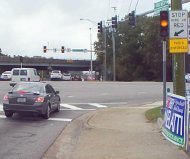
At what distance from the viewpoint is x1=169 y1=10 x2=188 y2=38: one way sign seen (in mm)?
14672

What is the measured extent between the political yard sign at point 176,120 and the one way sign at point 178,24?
4.26 metres

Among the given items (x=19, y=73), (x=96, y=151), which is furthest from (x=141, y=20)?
(x=96, y=151)

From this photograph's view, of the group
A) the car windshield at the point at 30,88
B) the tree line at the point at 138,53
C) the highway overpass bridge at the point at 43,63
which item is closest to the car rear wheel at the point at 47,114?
the car windshield at the point at 30,88

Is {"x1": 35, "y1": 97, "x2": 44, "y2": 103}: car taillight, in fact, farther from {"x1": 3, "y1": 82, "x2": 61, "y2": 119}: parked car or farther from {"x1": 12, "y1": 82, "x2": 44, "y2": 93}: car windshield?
{"x1": 12, "y1": 82, "x2": 44, "y2": 93}: car windshield

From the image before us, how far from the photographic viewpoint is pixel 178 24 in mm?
14758

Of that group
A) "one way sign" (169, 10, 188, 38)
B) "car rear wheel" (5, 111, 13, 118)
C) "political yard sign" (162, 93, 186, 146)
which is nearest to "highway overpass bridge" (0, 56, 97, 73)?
"car rear wheel" (5, 111, 13, 118)

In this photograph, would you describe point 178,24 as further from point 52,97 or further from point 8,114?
point 8,114

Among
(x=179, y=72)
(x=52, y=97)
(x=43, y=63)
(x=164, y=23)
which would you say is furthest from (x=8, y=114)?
(x=43, y=63)

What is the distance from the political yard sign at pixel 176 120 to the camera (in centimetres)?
1009

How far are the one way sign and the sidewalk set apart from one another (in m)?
2.93

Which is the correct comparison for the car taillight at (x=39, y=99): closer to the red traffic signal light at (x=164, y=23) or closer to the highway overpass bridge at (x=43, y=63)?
the red traffic signal light at (x=164, y=23)

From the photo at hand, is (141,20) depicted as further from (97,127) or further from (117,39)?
(97,127)

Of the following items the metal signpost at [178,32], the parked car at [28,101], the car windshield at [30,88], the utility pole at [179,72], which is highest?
the metal signpost at [178,32]

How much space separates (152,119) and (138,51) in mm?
83363
